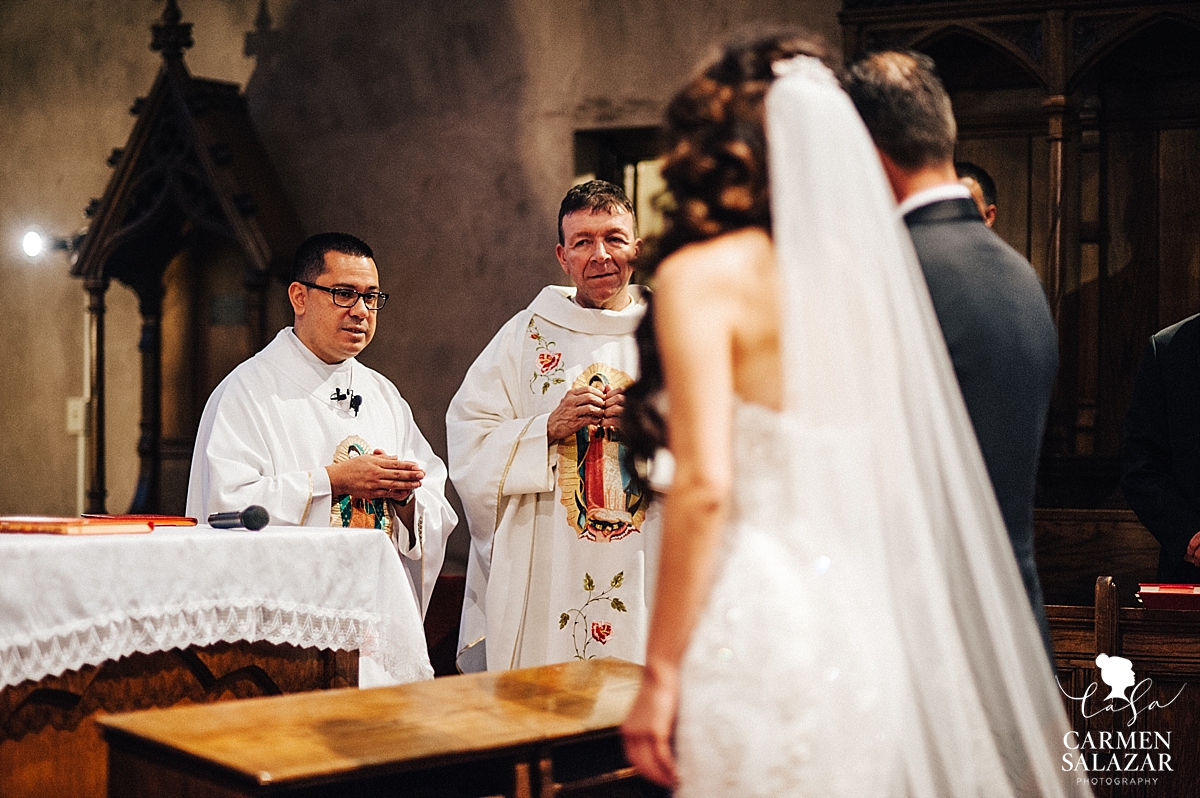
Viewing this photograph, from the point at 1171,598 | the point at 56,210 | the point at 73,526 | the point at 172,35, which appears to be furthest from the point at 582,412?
the point at 56,210

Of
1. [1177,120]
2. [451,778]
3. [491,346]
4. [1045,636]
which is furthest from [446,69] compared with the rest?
[1045,636]

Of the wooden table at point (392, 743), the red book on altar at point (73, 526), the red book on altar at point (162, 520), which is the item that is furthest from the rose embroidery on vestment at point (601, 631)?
the red book on altar at point (73, 526)

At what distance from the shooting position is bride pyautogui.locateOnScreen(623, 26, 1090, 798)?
1.75 metres

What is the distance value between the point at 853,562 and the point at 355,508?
2.44 metres

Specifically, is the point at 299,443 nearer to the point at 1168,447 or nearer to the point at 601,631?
the point at 601,631

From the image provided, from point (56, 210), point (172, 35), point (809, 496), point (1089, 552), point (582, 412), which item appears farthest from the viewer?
point (56, 210)

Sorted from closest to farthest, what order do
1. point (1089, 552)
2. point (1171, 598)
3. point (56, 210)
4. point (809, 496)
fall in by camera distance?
point (809, 496) < point (1171, 598) < point (1089, 552) < point (56, 210)

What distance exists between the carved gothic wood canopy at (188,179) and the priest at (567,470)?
223 centimetres

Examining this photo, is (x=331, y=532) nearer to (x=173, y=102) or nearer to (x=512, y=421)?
(x=512, y=421)

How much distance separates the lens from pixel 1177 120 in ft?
16.4

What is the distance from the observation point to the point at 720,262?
181 cm

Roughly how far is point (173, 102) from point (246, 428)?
2.71m

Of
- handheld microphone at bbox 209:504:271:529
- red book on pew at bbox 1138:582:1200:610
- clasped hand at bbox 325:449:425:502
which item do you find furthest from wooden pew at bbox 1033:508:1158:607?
handheld microphone at bbox 209:504:271:529

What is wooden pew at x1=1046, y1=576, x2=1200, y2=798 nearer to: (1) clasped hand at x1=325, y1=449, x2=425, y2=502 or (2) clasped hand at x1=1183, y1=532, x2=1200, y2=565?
(2) clasped hand at x1=1183, y1=532, x2=1200, y2=565
